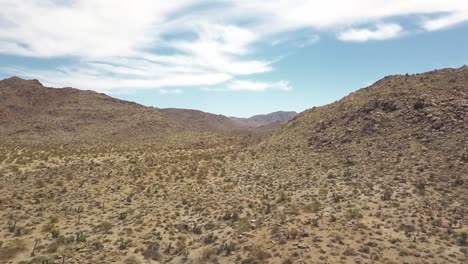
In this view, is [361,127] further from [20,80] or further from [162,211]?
[20,80]

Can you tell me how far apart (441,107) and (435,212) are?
62.4 ft

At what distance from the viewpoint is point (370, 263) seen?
16.1 m

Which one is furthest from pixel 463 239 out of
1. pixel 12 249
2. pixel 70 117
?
pixel 70 117

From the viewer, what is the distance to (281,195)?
85.7 ft

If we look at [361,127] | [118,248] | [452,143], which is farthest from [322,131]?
[118,248]

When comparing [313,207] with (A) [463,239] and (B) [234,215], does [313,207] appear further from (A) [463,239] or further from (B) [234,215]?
(A) [463,239]

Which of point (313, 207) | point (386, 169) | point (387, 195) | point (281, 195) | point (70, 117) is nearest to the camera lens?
point (313, 207)

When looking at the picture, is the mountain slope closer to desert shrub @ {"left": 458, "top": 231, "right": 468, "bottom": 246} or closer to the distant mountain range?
the distant mountain range

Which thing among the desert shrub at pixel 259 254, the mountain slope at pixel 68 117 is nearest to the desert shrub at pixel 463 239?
the desert shrub at pixel 259 254

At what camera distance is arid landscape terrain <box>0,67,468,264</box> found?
18.2m

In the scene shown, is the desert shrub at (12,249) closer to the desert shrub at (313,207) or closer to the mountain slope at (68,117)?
Result: the desert shrub at (313,207)

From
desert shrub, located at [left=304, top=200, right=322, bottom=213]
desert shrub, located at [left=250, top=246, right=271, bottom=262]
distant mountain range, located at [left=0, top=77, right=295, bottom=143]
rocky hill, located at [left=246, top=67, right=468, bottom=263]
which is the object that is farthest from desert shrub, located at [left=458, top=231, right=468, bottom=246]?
distant mountain range, located at [left=0, top=77, right=295, bottom=143]

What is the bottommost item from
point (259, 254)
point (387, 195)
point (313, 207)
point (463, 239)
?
point (259, 254)

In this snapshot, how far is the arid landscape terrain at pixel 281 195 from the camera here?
18.2m
